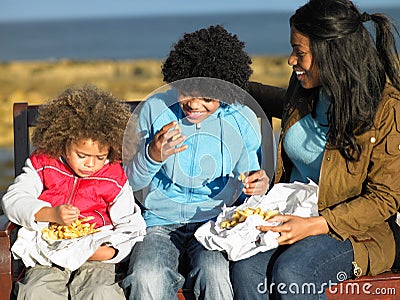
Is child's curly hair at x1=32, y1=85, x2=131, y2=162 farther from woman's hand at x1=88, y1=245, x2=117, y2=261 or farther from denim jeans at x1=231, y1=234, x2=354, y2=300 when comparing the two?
denim jeans at x1=231, y1=234, x2=354, y2=300

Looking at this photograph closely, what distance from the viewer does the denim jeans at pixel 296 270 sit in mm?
3033

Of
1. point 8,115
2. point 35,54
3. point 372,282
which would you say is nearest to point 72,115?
point 372,282

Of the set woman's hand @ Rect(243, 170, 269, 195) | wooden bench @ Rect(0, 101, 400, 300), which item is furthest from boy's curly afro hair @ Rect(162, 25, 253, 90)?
wooden bench @ Rect(0, 101, 400, 300)

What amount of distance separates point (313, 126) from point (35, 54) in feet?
138

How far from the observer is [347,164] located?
129 inches

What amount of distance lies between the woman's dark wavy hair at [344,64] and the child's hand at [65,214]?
109 centimetres

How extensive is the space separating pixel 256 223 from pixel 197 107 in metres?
0.55

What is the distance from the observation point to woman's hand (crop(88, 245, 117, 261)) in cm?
320

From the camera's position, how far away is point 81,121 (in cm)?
333

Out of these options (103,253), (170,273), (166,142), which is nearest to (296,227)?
(170,273)

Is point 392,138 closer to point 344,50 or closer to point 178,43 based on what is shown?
point 344,50

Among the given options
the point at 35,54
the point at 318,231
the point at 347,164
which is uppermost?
the point at 347,164

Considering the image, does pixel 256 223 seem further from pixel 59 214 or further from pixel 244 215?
pixel 59 214

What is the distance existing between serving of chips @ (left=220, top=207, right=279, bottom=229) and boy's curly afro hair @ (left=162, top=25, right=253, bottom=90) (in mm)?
583
